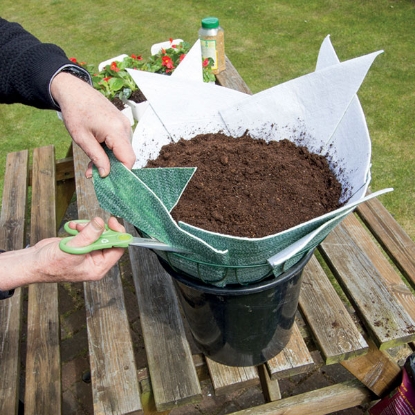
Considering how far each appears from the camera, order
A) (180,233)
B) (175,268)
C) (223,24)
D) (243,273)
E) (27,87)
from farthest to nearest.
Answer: (223,24) → (27,87) → (175,268) → (243,273) → (180,233)

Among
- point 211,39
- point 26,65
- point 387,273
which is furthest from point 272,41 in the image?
point 26,65

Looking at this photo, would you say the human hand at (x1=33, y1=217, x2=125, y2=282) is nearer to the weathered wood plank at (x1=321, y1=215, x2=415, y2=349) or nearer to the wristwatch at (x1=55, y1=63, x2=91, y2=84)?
the wristwatch at (x1=55, y1=63, x2=91, y2=84)

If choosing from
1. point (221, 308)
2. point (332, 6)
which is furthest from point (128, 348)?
point (332, 6)

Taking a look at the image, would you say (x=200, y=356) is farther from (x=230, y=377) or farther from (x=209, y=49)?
(x=209, y=49)

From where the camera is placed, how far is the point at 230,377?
1.26 m

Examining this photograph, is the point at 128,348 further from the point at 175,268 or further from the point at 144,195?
the point at 144,195

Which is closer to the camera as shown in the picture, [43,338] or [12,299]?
[43,338]

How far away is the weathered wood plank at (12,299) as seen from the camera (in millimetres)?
1307

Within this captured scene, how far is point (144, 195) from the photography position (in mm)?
840

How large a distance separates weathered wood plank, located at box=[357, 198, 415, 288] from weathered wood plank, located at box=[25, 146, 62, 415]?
1.27m

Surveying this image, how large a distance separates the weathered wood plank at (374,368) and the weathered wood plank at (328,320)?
4.4 inches

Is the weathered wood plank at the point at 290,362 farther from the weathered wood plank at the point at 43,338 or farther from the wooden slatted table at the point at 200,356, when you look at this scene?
the weathered wood plank at the point at 43,338

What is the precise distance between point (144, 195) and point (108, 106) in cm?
37

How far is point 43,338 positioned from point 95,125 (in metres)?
0.81
